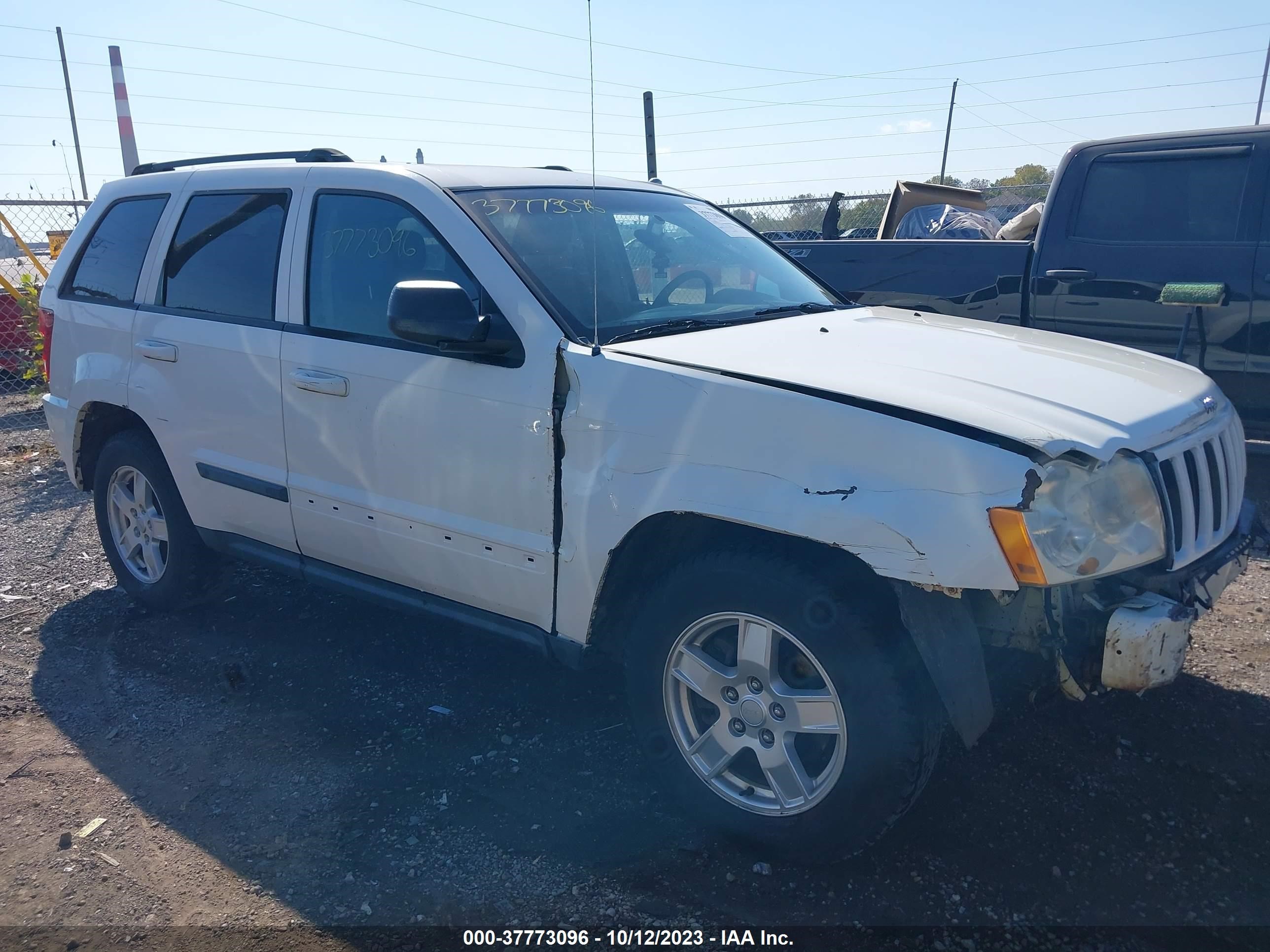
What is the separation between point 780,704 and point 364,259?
2162 millimetres

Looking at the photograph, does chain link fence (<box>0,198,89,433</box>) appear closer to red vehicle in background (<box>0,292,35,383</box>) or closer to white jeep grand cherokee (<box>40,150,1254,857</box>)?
red vehicle in background (<box>0,292,35,383</box>)

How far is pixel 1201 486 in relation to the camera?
8.96ft

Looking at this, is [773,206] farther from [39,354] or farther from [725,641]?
[725,641]

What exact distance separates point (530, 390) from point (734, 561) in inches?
32.4

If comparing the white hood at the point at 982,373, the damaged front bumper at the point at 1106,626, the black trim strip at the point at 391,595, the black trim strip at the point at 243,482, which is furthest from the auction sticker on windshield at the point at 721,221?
the damaged front bumper at the point at 1106,626

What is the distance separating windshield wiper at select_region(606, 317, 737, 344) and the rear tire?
248 centimetres

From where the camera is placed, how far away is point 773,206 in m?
11.5

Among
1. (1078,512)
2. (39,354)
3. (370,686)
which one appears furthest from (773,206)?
(1078,512)

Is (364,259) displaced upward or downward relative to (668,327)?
upward

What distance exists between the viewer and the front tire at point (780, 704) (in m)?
→ 2.48

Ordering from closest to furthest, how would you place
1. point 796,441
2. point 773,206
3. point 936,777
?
point 796,441 < point 936,777 < point 773,206

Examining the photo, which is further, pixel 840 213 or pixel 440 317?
pixel 840 213

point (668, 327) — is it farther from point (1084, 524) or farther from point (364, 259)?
point (1084, 524)

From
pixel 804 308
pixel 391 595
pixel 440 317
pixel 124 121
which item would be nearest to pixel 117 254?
pixel 391 595
